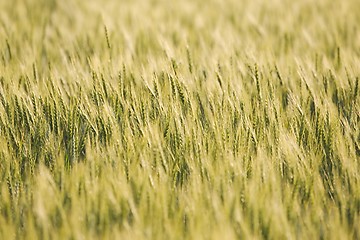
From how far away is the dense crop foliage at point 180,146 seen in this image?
92 cm

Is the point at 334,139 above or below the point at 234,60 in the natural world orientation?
below

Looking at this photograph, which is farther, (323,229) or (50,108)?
(50,108)

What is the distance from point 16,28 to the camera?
2.03 metres

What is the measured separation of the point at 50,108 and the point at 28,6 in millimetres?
1536

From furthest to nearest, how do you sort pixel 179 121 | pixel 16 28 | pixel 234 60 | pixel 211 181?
pixel 16 28 < pixel 234 60 < pixel 179 121 < pixel 211 181

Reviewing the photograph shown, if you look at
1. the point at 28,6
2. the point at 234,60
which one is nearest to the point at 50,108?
the point at 234,60

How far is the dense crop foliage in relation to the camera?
0.92 meters

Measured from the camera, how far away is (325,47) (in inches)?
74.2

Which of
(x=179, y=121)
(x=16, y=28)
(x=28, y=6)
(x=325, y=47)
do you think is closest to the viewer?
(x=179, y=121)

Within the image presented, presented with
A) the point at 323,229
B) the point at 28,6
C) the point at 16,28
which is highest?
the point at 28,6

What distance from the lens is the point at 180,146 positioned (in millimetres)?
1124

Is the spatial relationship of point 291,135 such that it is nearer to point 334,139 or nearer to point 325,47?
point 334,139

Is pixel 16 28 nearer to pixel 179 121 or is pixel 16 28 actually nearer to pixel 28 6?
pixel 28 6

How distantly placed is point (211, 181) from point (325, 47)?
3.79ft
